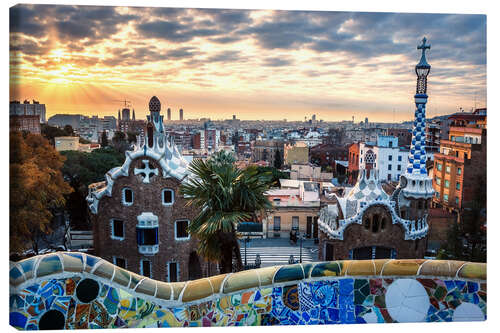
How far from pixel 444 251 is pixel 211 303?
12.4 feet

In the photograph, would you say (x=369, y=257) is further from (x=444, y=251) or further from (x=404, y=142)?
(x=404, y=142)

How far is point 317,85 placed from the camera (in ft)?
21.3

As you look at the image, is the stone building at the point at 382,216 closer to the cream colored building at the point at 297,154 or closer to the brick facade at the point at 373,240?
the brick facade at the point at 373,240

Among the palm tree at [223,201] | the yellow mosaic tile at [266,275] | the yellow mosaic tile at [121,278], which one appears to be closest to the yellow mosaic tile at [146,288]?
the yellow mosaic tile at [121,278]

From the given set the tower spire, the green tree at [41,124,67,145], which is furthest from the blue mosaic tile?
the tower spire

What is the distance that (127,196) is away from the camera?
24.7ft

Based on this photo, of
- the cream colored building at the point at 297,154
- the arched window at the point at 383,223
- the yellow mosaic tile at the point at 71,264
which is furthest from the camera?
the cream colored building at the point at 297,154

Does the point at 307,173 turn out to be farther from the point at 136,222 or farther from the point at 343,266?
the point at 136,222

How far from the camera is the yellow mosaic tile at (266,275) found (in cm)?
529

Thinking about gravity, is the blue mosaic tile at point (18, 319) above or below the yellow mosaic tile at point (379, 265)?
below

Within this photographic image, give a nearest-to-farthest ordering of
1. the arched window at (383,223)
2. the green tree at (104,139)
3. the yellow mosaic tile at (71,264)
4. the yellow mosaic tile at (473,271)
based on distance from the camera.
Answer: the yellow mosaic tile at (71,264)
the yellow mosaic tile at (473,271)
the green tree at (104,139)
the arched window at (383,223)

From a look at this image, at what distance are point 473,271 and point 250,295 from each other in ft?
10.2

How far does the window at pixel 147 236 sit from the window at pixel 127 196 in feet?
2.15

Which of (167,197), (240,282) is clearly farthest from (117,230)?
(240,282)
